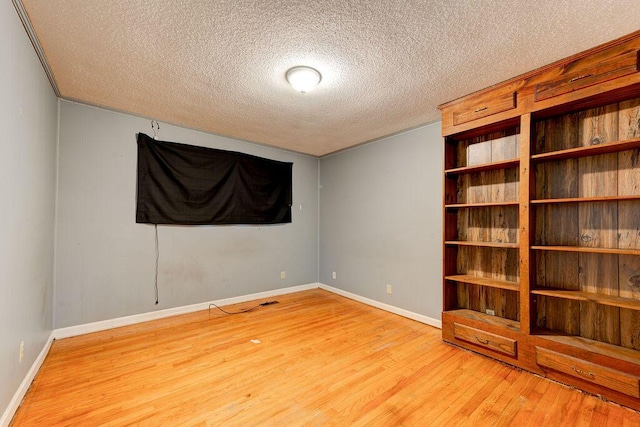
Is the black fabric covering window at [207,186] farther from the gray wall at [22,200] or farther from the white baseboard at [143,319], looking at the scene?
the white baseboard at [143,319]

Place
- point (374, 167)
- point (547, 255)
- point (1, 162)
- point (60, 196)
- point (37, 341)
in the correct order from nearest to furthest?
point (1, 162), point (37, 341), point (547, 255), point (60, 196), point (374, 167)

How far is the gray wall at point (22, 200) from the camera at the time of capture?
4.84 feet

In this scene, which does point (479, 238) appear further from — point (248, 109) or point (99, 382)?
→ point (99, 382)

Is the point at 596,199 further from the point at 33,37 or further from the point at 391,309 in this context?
the point at 33,37

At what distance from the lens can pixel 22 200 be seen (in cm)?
174

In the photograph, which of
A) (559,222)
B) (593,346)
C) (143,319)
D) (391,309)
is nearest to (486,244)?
(559,222)

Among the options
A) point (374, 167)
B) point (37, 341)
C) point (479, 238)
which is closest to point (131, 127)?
point (37, 341)

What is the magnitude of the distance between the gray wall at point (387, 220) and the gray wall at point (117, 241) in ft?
4.99

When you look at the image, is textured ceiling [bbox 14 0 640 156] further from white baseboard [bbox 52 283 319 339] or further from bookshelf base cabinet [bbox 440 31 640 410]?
white baseboard [bbox 52 283 319 339]

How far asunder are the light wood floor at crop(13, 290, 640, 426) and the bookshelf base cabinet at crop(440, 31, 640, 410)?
24 centimetres

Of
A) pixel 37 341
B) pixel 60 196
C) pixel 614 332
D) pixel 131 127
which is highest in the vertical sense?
pixel 131 127

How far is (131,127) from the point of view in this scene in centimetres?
312

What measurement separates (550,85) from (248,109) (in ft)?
8.79

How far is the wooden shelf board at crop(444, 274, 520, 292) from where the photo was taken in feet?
7.59
